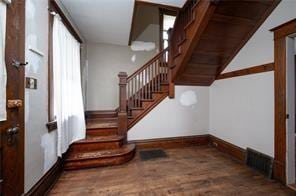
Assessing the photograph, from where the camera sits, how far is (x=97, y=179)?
86.0 inches

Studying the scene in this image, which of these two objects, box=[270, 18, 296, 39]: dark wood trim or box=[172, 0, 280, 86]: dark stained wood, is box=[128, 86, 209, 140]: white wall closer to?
box=[172, 0, 280, 86]: dark stained wood

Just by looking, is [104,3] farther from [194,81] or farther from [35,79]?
[194,81]

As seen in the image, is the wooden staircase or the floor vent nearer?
the floor vent

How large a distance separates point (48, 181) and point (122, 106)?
1.70m

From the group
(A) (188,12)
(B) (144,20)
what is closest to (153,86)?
(A) (188,12)

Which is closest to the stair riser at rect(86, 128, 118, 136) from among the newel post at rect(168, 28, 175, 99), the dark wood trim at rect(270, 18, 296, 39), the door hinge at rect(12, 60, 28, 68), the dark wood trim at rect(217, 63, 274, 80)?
the newel post at rect(168, 28, 175, 99)

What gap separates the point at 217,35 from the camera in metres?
2.45

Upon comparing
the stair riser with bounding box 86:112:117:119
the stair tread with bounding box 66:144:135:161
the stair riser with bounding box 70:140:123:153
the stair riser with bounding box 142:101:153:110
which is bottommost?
the stair tread with bounding box 66:144:135:161

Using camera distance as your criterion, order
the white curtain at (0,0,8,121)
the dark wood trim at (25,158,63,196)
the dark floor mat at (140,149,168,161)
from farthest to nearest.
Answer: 1. the dark floor mat at (140,149,168,161)
2. the dark wood trim at (25,158,63,196)
3. the white curtain at (0,0,8,121)

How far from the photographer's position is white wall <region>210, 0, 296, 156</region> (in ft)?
7.40

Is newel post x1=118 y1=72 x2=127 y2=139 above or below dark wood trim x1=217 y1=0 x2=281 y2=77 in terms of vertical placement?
below

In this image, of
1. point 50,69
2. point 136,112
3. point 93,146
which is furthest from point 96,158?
point 50,69

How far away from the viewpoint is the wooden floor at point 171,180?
191 cm

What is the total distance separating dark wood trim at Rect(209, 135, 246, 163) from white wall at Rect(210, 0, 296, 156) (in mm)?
95
